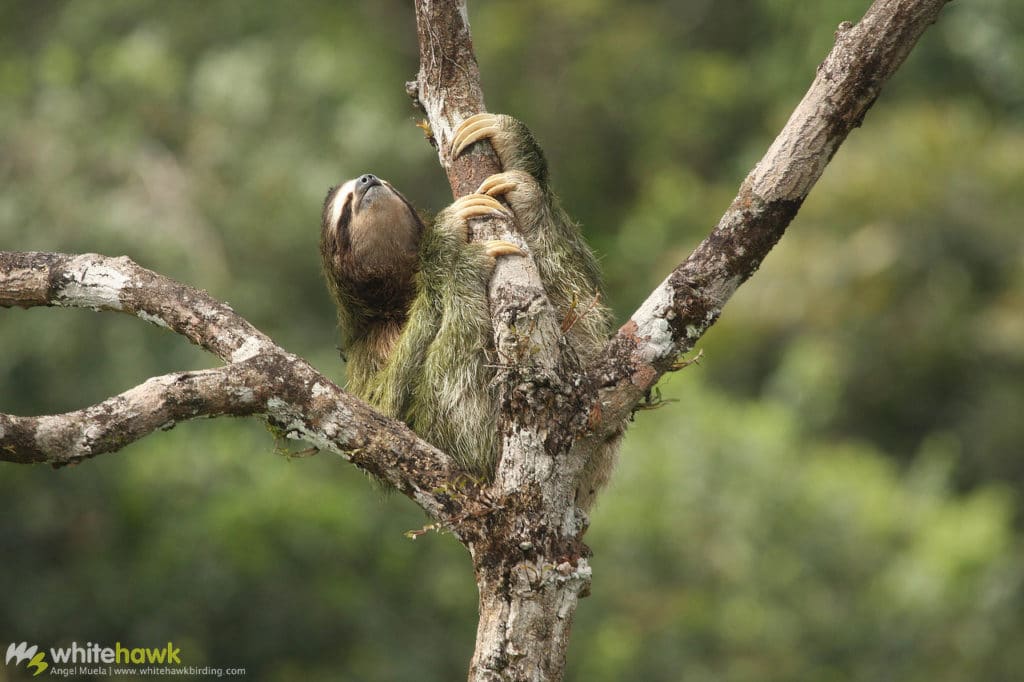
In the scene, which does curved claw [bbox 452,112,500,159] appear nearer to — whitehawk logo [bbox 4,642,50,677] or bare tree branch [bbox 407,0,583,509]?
bare tree branch [bbox 407,0,583,509]

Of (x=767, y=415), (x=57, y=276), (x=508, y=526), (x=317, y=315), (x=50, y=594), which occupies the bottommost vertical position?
(x=508, y=526)

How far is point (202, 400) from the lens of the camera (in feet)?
13.2

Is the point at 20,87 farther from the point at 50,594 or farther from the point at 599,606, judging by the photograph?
the point at 599,606

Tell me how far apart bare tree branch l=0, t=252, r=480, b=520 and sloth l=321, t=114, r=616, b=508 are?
56 centimetres

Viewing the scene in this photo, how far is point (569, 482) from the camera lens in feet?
13.8

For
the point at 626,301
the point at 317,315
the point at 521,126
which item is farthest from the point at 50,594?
the point at 626,301

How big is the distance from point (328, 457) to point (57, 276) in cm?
1103

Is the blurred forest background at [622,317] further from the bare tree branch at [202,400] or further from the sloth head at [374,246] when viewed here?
the bare tree branch at [202,400]

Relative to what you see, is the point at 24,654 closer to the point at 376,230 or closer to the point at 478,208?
the point at 376,230

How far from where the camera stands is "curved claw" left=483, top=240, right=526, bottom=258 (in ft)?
15.2

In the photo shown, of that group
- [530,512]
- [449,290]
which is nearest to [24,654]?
[449,290]

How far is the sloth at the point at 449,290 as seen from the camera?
4.98 meters

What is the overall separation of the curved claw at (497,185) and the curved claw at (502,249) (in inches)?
13.4

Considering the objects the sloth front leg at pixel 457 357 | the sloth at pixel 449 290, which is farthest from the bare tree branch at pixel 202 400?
the sloth front leg at pixel 457 357
